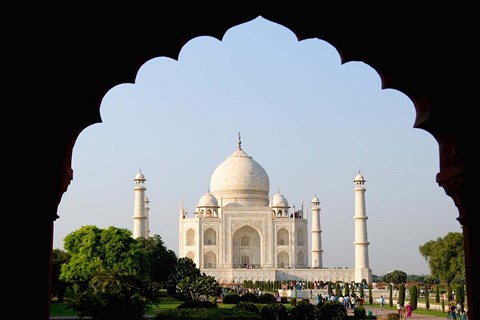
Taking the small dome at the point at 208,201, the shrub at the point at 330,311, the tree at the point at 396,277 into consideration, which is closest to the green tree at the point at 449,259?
the small dome at the point at 208,201

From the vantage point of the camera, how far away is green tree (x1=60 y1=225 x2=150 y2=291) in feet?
83.0

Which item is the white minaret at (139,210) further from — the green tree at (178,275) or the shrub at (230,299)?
the shrub at (230,299)

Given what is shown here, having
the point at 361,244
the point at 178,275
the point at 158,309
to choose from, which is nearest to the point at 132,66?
the point at 158,309

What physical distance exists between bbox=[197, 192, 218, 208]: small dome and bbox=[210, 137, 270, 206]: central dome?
1.83 feet

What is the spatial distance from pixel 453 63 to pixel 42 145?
8.01 ft

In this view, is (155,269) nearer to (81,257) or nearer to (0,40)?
(81,257)

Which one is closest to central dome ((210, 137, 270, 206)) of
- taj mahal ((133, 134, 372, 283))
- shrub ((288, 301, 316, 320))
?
taj mahal ((133, 134, 372, 283))

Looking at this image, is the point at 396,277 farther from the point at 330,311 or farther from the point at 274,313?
the point at 274,313

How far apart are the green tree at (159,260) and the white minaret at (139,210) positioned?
557 centimetres

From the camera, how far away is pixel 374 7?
389 centimetres

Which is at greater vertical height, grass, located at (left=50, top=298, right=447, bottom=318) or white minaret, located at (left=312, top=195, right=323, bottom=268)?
white minaret, located at (left=312, top=195, right=323, bottom=268)

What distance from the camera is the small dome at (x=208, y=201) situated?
4435 centimetres

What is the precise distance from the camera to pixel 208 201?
44.4 metres

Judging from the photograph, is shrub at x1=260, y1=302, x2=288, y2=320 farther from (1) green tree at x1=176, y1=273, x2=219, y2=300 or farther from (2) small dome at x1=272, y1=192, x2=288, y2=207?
(2) small dome at x1=272, y1=192, x2=288, y2=207
